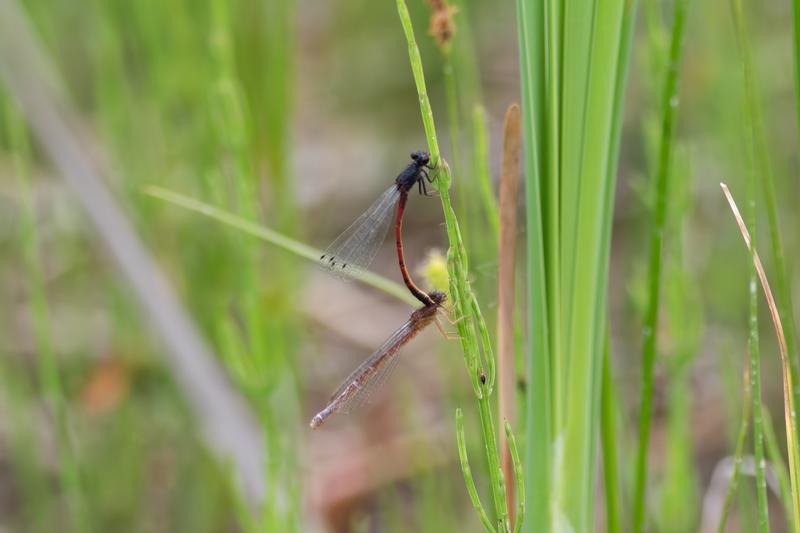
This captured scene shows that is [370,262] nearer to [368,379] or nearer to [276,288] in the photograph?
[368,379]

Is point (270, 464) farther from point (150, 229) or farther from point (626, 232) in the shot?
point (626, 232)

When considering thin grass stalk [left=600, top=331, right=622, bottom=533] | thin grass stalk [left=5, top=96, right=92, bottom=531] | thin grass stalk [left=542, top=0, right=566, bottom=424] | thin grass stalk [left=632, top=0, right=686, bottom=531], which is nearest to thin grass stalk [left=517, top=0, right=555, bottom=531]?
thin grass stalk [left=542, top=0, right=566, bottom=424]

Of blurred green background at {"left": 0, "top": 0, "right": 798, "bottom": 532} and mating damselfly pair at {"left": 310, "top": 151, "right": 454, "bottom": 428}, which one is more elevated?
blurred green background at {"left": 0, "top": 0, "right": 798, "bottom": 532}

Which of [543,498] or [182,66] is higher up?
[182,66]

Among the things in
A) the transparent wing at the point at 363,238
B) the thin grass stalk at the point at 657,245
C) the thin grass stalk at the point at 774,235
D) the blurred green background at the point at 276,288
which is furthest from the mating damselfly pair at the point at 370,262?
the thin grass stalk at the point at 774,235

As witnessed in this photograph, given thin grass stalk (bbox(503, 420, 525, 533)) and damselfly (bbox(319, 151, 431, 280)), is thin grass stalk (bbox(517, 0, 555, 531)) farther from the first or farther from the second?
damselfly (bbox(319, 151, 431, 280))

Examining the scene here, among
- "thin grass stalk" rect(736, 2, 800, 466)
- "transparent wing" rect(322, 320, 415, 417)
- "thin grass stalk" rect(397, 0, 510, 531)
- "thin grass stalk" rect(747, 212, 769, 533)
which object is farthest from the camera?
"transparent wing" rect(322, 320, 415, 417)

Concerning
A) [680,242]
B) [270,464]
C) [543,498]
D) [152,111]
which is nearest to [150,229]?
[152,111]

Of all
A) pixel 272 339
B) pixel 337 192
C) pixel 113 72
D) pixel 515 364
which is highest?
pixel 337 192
